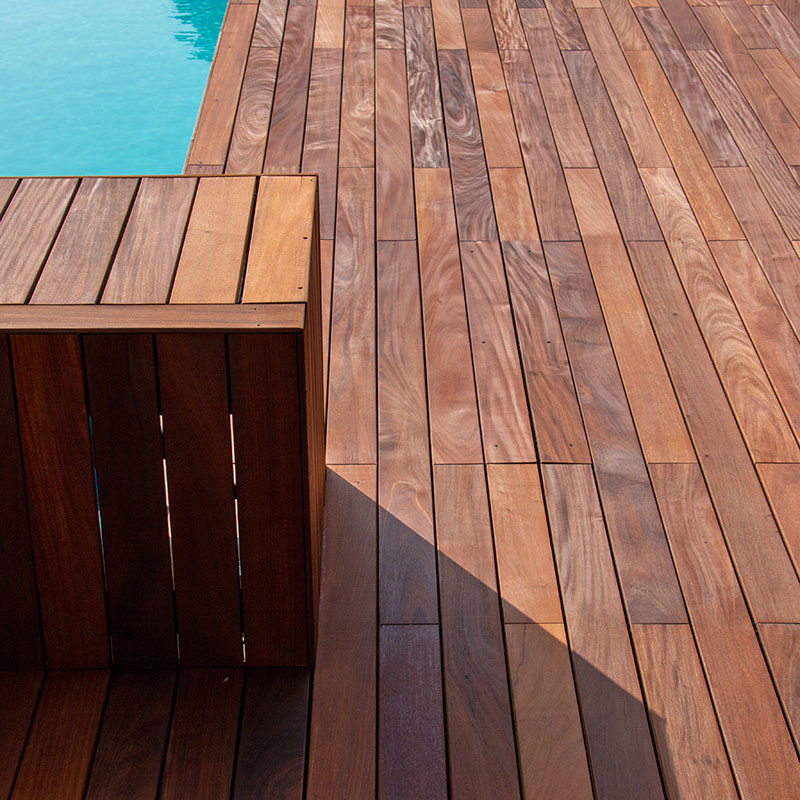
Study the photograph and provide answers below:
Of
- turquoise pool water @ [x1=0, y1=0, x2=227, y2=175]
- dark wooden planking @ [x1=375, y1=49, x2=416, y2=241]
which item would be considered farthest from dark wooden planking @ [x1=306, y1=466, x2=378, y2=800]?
turquoise pool water @ [x1=0, y1=0, x2=227, y2=175]

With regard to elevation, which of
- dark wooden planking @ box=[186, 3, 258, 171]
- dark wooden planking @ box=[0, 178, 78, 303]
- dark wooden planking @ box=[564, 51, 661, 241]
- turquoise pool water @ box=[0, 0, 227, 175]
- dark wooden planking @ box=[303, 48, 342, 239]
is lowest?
turquoise pool water @ box=[0, 0, 227, 175]

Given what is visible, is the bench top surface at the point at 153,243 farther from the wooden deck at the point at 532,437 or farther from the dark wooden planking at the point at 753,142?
the dark wooden planking at the point at 753,142

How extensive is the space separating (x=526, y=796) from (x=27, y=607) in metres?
0.84

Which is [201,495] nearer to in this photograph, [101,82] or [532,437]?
[532,437]

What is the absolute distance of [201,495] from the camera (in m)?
1.54

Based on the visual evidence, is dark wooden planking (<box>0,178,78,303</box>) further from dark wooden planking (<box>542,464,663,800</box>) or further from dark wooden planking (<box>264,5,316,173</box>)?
dark wooden planking (<box>264,5,316,173</box>)

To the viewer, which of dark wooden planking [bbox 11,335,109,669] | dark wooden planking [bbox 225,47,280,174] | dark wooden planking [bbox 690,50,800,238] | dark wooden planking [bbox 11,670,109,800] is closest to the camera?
dark wooden planking [bbox 11,335,109,669]

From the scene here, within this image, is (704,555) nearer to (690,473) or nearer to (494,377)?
(690,473)

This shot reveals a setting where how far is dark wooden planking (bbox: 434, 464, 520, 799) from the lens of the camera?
157cm

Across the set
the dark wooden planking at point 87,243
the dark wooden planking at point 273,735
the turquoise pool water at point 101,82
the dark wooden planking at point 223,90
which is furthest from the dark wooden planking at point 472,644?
the turquoise pool water at point 101,82

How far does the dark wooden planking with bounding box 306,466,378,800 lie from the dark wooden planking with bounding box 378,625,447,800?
19mm

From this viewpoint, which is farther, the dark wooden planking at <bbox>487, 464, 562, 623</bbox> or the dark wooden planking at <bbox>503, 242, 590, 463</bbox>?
the dark wooden planking at <bbox>503, 242, 590, 463</bbox>

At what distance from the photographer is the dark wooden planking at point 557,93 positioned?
3.32m

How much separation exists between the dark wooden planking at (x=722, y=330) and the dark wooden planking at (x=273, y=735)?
44.1 inches
